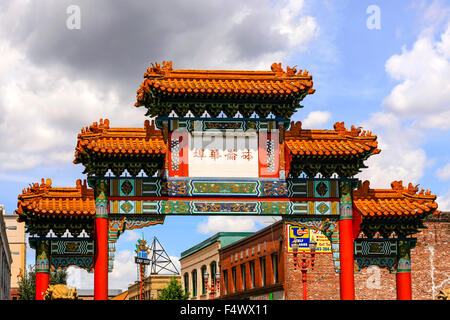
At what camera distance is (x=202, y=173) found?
1961 cm

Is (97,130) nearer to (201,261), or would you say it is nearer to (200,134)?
(200,134)

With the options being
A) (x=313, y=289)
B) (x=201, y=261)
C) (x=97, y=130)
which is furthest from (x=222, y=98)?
(x=201, y=261)

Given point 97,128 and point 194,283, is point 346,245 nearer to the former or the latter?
point 97,128

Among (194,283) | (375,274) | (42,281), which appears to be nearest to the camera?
(42,281)

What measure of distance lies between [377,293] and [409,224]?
17.3 m

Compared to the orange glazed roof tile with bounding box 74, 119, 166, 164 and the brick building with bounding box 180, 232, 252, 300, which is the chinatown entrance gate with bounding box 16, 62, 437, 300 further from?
the brick building with bounding box 180, 232, 252, 300

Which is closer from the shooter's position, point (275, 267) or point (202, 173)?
point (202, 173)

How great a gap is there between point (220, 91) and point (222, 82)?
0.80 metres

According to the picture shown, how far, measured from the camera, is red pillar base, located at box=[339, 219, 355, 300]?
19656 millimetres

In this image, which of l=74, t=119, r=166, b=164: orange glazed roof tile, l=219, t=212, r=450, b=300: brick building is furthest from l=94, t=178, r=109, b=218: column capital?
l=219, t=212, r=450, b=300: brick building

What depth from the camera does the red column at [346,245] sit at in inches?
774

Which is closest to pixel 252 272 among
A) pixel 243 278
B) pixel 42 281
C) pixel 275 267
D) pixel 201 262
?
pixel 243 278

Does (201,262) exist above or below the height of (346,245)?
above

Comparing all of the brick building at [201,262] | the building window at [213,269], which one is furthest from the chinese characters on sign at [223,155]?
the building window at [213,269]
